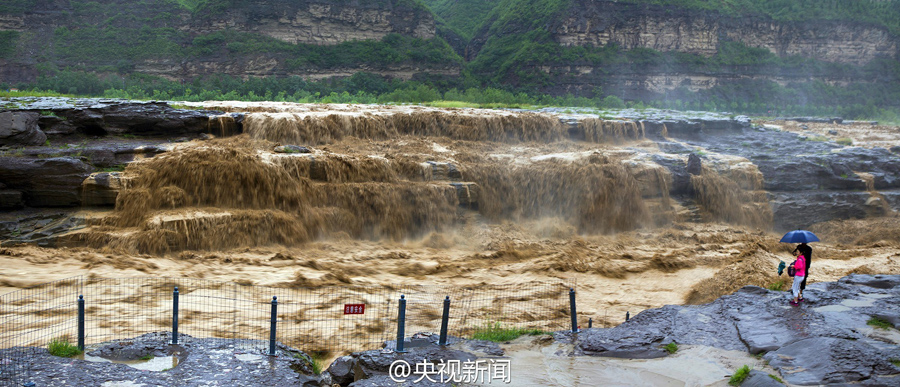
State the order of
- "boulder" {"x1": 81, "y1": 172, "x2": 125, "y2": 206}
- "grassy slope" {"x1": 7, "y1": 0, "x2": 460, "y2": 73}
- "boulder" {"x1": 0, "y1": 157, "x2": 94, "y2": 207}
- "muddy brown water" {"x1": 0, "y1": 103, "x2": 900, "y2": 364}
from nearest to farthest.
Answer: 1. "muddy brown water" {"x1": 0, "y1": 103, "x2": 900, "y2": 364}
2. "boulder" {"x1": 0, "y1": 157, "x2": 94, "y2": 207}
3. "boulder" {"x1": 81, "y1": 172, "x2": 125, "y2": 206}
4. "grassy slope" {"x1": 7, "y1": 0, "x2": 460, "y2": 73}

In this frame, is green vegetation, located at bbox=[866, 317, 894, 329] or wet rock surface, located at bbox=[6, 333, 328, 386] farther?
green vegetation, located at bbox=[866, 317, 894, 329]

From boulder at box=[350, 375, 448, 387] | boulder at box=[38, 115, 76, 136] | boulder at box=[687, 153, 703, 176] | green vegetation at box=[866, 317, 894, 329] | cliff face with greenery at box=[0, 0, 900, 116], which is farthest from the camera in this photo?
cliff face with greenery at box=[0, 0, 900, 116]

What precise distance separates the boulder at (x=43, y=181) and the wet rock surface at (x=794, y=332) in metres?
11.4

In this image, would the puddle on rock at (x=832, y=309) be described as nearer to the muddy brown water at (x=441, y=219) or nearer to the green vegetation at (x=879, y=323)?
the green vegetation at (x=879, y=323)

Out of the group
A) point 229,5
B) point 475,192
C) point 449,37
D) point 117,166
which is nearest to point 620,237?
point 475,192

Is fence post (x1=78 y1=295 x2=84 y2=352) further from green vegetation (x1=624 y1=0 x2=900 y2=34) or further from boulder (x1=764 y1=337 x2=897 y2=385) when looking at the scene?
green vegetation (x1=624 y1=0 x2=900 y2=34)

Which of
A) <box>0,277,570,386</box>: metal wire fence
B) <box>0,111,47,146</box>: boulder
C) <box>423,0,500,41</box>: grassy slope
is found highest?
<box>423,0,500,41</box>: grassy slope

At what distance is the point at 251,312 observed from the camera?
29.3 ft

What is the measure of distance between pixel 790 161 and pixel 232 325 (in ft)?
61.7

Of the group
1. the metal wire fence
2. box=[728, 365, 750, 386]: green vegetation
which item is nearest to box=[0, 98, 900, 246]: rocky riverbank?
the metal wire fence

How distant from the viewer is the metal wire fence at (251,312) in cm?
754

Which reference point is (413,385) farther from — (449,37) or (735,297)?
(449,37)

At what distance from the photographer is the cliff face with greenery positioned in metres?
39.5

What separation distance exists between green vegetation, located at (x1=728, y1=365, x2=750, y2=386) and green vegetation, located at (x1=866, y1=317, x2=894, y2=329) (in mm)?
2398
